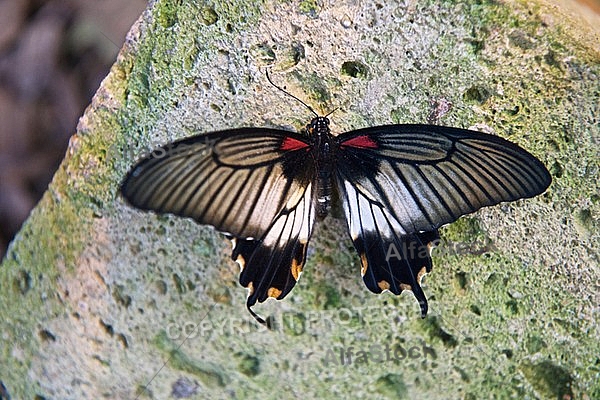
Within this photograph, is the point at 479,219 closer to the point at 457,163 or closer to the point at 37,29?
the point at 457,163

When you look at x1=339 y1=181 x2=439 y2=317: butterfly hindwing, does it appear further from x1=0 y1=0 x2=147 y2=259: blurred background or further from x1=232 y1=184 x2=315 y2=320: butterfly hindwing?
x1=0 y1=0 x2=147 y2=259: blurred background

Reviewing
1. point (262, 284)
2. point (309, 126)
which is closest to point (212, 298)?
point (262, 284)

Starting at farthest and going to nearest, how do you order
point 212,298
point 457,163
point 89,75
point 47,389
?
point 89,75, point 47,389, point 212,298, point 457,163

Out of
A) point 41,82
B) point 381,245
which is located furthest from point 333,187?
point 41,82

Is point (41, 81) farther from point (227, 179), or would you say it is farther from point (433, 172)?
point (433, 172)

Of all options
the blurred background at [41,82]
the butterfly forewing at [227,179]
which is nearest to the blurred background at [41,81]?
the blurred background at [41,82]
